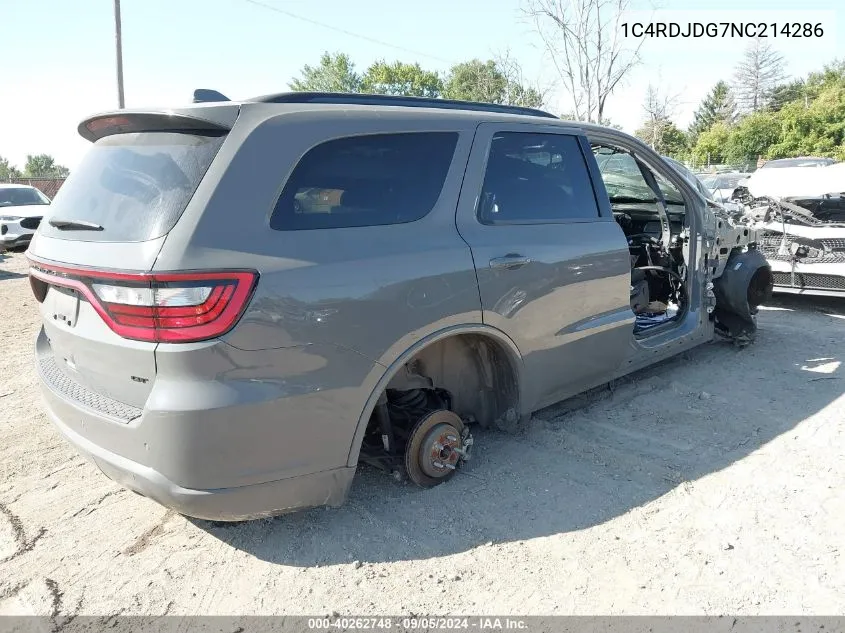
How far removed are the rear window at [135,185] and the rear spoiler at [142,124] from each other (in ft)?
0.10

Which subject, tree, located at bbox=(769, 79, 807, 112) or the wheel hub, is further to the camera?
tree, located at bbox=(769, 79, 807, 112)

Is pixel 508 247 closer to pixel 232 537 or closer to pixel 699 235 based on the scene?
pixel 232 537

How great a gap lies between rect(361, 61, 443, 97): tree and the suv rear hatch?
190 ft

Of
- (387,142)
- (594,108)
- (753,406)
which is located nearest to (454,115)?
(387,142)

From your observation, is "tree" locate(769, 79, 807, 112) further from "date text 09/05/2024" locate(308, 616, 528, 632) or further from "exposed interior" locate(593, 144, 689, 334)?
"date text 09/05/2024" locate(308, 616, 528, 632)

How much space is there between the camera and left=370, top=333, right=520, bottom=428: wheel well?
10.6 feet

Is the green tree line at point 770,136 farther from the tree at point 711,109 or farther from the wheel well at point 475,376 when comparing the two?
the wheel well at point 475,376

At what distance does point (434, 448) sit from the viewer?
10.3 ft

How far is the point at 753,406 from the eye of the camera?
4.26 m

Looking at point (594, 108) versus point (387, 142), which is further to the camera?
point (594, 108)

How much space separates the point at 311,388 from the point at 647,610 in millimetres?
1541

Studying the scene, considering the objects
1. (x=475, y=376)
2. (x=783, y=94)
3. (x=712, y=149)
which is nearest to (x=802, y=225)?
(x=475, y=376)

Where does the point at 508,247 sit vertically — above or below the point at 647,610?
above

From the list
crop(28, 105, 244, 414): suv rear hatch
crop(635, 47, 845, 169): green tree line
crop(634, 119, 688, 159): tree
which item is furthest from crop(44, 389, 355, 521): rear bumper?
crop(635, 47, 845, 169): green tree line
